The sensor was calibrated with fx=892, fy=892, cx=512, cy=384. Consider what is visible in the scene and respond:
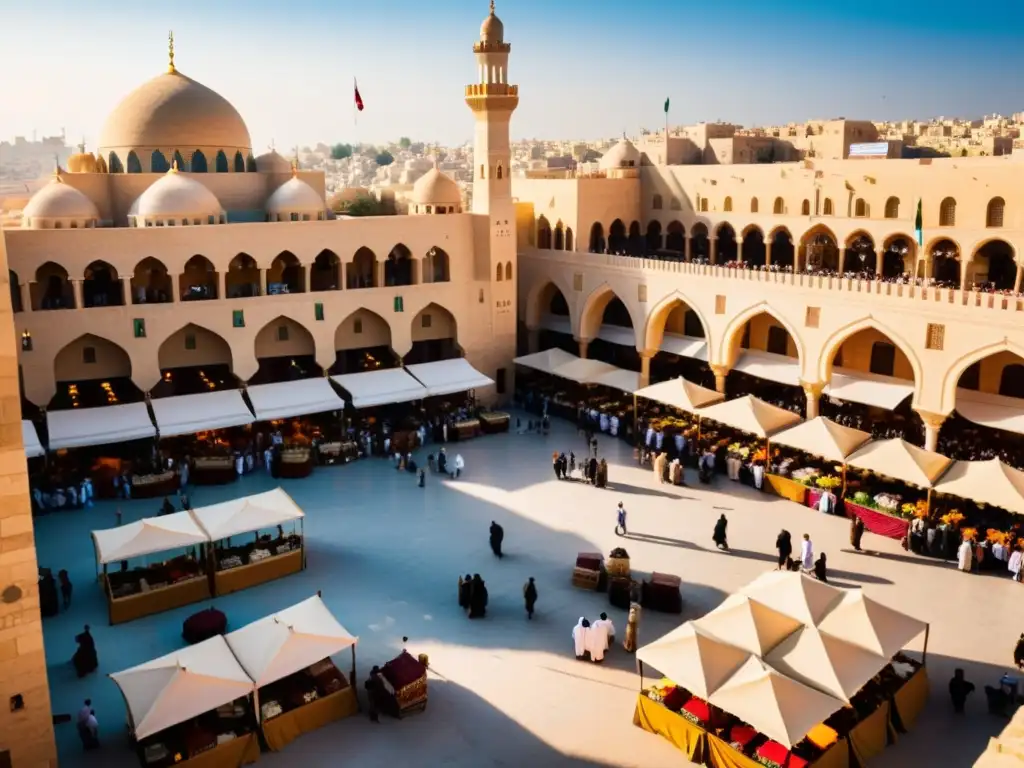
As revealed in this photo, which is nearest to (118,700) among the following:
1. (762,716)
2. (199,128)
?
(762,716)

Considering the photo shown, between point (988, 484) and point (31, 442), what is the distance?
18.5 metres

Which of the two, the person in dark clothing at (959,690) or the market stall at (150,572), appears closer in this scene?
the person in dark clothing at (959,690)

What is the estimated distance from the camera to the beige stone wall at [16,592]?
8477 mm

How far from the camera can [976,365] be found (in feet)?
66.5

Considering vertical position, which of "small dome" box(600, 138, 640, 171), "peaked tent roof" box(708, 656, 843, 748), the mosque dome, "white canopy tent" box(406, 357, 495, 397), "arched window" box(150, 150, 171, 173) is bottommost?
"peaked tent roof" box(708, 656, 843, 748)

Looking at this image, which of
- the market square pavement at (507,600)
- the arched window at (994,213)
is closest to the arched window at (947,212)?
the arched window at (994,213)

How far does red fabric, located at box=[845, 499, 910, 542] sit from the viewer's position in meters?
16.5

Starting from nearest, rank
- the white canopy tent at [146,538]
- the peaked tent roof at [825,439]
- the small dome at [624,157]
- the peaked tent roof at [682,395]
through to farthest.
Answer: the white canopy tent at [146,538]
the peaked tent roof at [825,439]
the peaked tent roof at [682,395]
the small dome at [624,157]

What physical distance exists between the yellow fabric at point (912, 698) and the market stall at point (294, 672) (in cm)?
676

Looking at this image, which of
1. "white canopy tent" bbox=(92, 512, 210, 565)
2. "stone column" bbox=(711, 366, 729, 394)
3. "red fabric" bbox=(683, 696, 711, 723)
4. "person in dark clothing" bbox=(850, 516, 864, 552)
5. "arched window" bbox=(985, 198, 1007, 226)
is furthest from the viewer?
"stone column" bbox=(711, 366, 729, 394)

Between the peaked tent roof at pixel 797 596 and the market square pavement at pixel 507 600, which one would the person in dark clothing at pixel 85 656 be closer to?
the market square pavement at pixel 507 600

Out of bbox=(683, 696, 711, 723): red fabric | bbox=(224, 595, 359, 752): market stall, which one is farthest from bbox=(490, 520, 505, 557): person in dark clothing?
bbox=(683, 696, 711, 723): red fabric

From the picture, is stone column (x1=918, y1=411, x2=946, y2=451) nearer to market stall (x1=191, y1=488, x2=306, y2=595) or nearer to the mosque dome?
market stall (x1=191, y1=488, x2=306, y2=595)

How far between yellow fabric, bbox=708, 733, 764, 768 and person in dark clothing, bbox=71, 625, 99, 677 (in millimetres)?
8356
